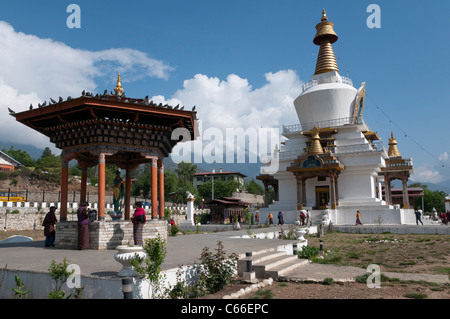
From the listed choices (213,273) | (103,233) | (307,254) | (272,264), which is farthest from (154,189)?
(213,273)

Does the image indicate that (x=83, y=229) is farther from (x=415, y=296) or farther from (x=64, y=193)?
(x=415, y=296)

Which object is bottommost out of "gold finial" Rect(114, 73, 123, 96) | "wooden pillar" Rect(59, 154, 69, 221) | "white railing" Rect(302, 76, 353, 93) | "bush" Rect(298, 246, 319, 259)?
"bush" Rect(298, 246, 319, 259)

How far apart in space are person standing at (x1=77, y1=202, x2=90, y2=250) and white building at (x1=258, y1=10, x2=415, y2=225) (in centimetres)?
2424

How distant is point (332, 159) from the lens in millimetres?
32781

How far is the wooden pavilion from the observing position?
12.4 meters

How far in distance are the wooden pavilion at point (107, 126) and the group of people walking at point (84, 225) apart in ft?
1.78

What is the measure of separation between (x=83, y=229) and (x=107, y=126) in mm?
3882

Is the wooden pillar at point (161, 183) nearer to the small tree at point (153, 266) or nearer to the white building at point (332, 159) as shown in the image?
the small tree at point (153, 266)

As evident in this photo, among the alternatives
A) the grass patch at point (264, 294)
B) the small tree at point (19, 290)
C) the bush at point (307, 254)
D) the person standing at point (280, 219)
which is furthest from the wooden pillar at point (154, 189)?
the person standing at point (280, 219)

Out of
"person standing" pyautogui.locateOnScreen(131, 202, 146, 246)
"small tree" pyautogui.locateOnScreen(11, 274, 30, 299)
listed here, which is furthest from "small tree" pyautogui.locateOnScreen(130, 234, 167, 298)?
"person standing" pyautogui.locateOnScreen(131, 202, 146, 246)

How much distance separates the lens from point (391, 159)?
1421 inches

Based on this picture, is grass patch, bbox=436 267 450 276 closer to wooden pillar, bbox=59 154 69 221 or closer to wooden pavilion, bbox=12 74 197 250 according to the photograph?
wooden pavilion, bbox=12 74 197 250
